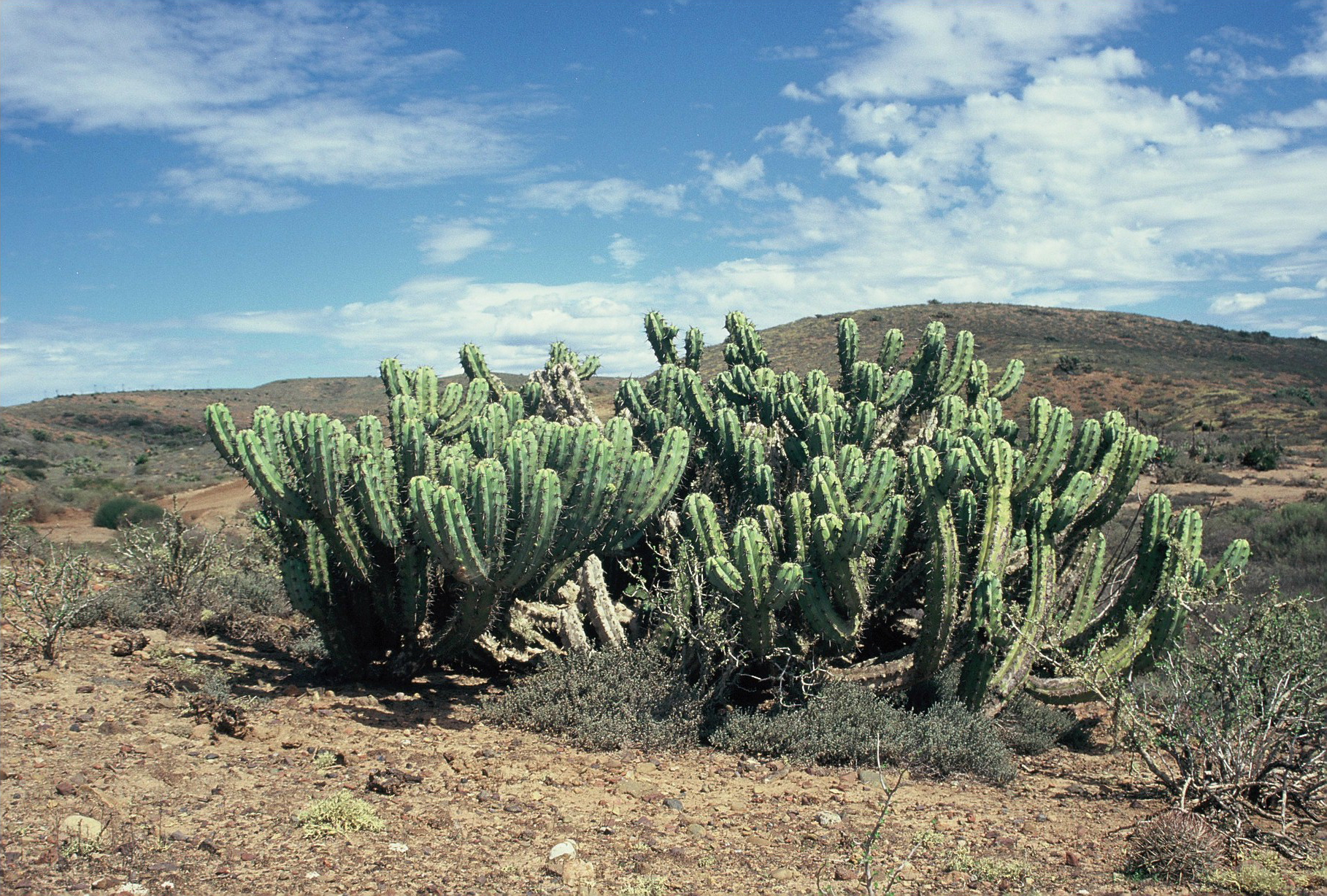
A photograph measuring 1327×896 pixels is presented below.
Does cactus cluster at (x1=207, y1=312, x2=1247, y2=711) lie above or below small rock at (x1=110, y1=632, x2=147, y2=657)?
above

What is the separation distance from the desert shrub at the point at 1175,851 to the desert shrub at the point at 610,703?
9.43ft

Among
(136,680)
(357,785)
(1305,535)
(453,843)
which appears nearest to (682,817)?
(453,843)

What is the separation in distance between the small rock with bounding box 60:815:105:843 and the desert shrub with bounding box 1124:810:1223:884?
203 inches

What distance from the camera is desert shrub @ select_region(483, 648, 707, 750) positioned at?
6.34 m

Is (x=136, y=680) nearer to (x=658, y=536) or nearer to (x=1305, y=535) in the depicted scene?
(x=658, y=536)

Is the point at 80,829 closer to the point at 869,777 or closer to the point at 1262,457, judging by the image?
the point at 869,777

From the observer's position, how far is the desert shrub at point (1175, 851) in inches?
180

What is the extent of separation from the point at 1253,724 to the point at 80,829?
6299 mm

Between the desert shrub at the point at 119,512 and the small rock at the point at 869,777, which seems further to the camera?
the desert shrub at the point at 119,512

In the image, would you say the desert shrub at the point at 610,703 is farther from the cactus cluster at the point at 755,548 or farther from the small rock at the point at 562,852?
the small rock at the point at 562,852

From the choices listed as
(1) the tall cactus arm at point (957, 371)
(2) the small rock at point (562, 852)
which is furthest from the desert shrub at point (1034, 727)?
(1) the tall cactus arm at point (957, 371)

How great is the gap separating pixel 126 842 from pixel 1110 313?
209ft

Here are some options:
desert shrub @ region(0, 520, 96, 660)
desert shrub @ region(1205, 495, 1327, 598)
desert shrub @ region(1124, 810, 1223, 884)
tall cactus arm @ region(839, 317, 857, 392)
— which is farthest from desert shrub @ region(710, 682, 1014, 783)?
desert shrub @ region(1205, 495, 1327, 598)

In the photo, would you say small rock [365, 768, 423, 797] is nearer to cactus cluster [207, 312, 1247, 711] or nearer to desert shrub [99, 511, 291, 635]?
cactus cluster [207, 312, 1247, 711]
